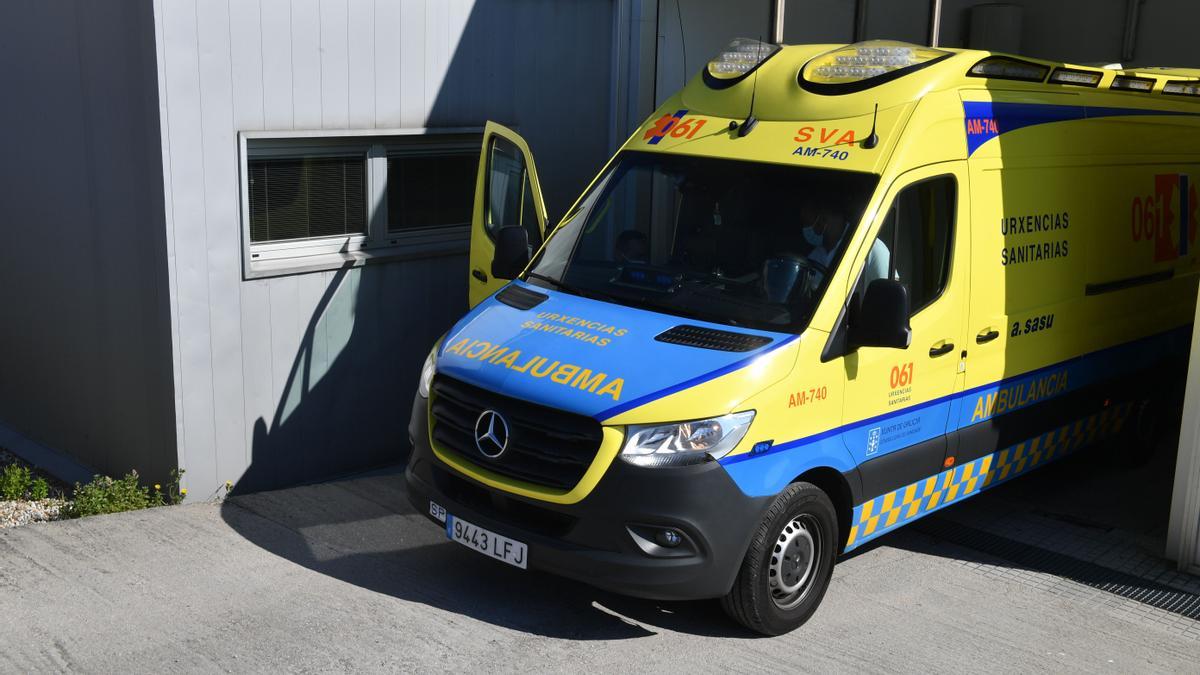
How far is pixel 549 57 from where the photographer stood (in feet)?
29.7

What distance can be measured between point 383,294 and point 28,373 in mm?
2808

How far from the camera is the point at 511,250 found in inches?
264

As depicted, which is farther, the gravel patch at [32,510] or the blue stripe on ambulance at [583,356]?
the gravel patch at [32,510]

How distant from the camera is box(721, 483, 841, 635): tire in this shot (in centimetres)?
541

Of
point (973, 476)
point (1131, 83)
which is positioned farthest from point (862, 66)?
point (1131, 83)

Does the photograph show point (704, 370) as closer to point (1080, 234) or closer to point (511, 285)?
point (511, 285)

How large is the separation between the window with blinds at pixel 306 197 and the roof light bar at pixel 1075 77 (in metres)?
4.44

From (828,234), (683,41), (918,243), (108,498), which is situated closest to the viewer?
(828,234)

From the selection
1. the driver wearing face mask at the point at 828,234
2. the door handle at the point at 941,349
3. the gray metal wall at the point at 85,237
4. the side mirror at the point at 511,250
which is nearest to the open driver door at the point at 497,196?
the side mirror at the point at 511,250

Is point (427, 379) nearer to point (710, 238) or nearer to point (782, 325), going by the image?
point (710, 238)

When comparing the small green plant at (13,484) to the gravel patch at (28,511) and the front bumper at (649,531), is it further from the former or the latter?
the front bumper at (649,531)

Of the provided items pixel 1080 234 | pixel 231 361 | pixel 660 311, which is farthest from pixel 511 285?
pixel 1080 234

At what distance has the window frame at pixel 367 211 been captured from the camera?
7410mm

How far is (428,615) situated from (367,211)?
3393 mm
